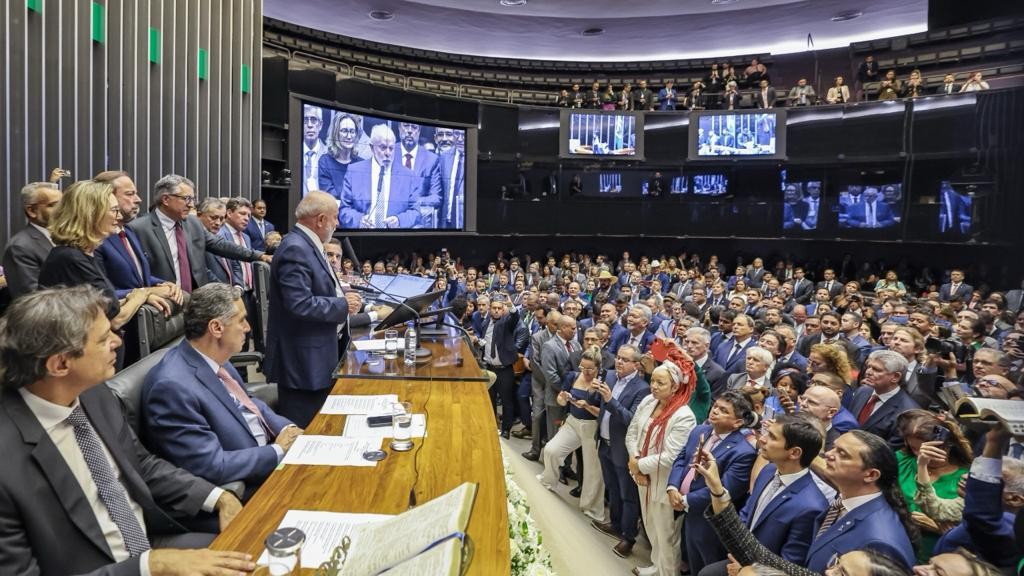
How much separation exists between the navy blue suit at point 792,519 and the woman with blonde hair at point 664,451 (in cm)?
113

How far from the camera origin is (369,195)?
1220cm

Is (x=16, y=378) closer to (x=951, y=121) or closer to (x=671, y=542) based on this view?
(x=671, y=542)

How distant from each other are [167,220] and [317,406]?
1.51m

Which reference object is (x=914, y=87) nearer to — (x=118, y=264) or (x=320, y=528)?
Answer: (x=118, y=264)

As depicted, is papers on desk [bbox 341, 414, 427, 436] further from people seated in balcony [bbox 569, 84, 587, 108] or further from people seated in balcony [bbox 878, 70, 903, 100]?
people seated in balcony [bbox 878, 70, 903, 100]

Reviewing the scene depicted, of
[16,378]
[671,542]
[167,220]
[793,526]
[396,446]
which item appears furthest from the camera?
[671,542]

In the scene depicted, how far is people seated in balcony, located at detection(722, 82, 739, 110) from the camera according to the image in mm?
15734

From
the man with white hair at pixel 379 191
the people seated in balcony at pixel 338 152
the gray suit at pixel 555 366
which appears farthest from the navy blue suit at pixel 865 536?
the man with white hair at pixel 379 191

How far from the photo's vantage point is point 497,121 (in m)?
15.2

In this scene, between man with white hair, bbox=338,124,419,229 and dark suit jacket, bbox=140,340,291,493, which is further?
man with white hair, bbox=338,124,419,229

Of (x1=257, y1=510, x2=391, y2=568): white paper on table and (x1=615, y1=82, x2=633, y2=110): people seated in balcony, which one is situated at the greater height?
(x1=615, y1=82, x2=633, y2=110): people seated in balcony

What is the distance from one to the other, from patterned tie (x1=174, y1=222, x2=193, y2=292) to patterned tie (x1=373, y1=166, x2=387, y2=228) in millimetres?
8793

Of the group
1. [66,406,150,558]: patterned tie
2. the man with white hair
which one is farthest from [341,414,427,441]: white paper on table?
the man with white hair

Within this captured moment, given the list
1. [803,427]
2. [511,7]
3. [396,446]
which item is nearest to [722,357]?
[803,427]
